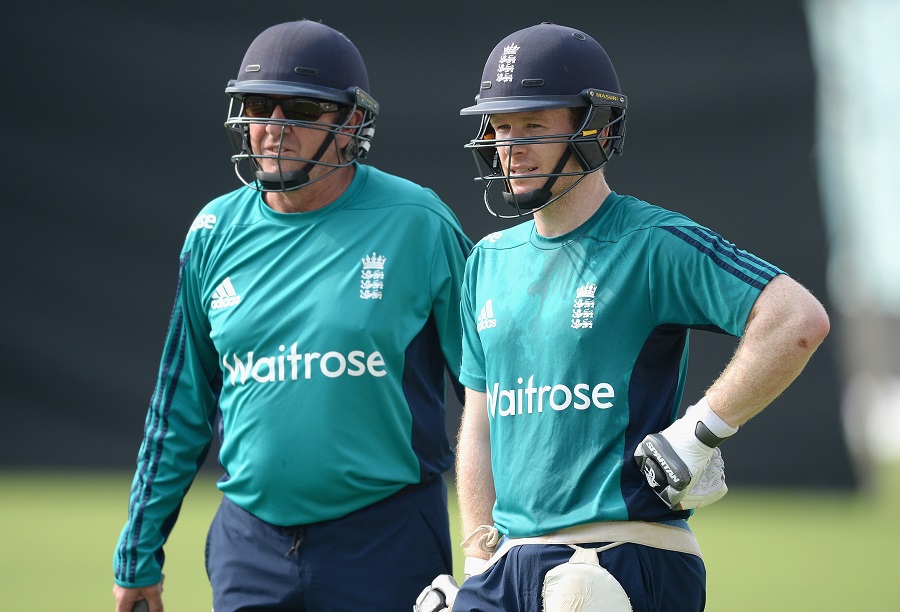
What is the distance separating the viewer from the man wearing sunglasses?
10.9ft

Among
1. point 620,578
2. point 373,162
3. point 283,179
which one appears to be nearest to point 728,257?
point 620,578

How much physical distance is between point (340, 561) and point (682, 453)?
1.10 meters

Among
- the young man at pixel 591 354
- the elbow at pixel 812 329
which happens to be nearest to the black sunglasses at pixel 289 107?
the young man at pixel 591 354

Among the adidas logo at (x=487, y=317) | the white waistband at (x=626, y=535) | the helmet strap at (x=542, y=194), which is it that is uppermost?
the helmet strap at (x=542, y=194)

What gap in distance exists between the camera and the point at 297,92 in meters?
3.47

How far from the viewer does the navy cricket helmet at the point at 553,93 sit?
290cm

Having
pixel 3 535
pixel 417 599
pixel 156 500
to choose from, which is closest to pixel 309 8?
pixel 3 535

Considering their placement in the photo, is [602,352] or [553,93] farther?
[553,93]

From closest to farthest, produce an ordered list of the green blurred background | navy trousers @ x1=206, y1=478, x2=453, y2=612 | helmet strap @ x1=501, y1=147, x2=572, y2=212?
helmet strap @ x1=501, y1=147, x2=572, y2=212
navy trousers @ x1=206, y1=478, x2=453, y2=612
the green blurred background

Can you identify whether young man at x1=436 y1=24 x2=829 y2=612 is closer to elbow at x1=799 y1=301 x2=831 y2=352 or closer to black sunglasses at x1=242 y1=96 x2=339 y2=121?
elbow at x1=799 y1=301 x2=831 y2=352

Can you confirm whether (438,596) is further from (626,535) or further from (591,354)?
(591,354)

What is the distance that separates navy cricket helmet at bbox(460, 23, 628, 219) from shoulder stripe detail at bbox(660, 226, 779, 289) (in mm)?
305

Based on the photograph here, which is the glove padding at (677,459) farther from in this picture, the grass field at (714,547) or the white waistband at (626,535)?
the grass field at (714,547)

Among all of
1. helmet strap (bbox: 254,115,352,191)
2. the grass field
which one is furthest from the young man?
the grass field
